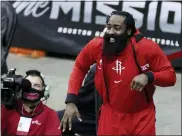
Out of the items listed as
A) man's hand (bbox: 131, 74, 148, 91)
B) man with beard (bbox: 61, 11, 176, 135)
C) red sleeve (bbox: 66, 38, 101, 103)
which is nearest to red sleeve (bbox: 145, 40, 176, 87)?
man with beard (bbox: 61, 11, 176, 135)

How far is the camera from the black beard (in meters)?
3.97

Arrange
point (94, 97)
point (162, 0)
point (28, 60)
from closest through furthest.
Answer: point (94, 97), point (162, 0), point (28, 60)

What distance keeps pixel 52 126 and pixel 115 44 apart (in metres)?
1.05

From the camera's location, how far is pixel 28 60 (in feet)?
30.3

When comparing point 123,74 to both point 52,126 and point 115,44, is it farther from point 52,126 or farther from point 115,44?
point 52,126

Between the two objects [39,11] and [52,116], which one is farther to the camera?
[39,11]

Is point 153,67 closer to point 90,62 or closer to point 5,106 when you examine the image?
point 90,62

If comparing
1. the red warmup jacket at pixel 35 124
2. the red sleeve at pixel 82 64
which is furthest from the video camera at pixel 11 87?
the red sleeve at pixel 82 64

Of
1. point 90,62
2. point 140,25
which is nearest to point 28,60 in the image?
point 140,25

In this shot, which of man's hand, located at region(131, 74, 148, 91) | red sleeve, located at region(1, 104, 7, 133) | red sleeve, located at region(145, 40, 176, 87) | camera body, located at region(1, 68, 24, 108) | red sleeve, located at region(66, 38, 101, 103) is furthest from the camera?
red sleeve, located at region(1, 104, 7, 133)

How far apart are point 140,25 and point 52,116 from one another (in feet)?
14.1

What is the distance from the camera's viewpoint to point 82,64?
13.7 feet

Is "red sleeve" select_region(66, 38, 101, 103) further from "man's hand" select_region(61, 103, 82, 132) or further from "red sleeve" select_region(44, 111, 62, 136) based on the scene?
"red sleeve" select_region(44, 111, 62, 136)

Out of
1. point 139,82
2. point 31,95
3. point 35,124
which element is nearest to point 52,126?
point 35,124
